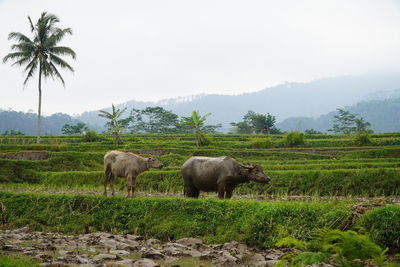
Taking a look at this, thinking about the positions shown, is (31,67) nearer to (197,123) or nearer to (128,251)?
(197,123)

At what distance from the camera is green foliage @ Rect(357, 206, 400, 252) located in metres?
7.52

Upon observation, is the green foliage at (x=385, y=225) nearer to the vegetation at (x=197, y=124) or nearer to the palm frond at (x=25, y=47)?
the vegetation at (x=197, y=124)

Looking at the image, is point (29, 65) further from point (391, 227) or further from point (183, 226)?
point (391, 227)

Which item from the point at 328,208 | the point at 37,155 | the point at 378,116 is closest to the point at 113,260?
the point at 328,208

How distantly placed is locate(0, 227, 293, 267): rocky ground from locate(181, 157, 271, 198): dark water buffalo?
2884 millimetres

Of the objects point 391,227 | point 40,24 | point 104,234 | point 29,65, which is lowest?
point 104,234

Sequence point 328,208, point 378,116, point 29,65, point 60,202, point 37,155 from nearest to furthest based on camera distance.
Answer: point 328,208 → point 60,202 → point 37,155 → point 29,65 → point 378,116

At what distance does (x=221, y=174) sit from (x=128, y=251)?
164 inches

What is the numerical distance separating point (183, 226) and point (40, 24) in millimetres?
30915

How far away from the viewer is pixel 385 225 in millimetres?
7645

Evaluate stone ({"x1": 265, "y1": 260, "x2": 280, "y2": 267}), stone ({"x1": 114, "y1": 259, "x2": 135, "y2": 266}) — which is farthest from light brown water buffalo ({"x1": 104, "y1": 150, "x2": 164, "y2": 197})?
stone ({"x1": 265, "y1": 260, "x2": 280, "y2": 267})

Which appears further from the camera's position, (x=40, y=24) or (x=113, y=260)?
(x=40, y=24)

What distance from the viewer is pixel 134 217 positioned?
10.7 meters

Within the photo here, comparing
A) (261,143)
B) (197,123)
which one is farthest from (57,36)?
(261,143)
